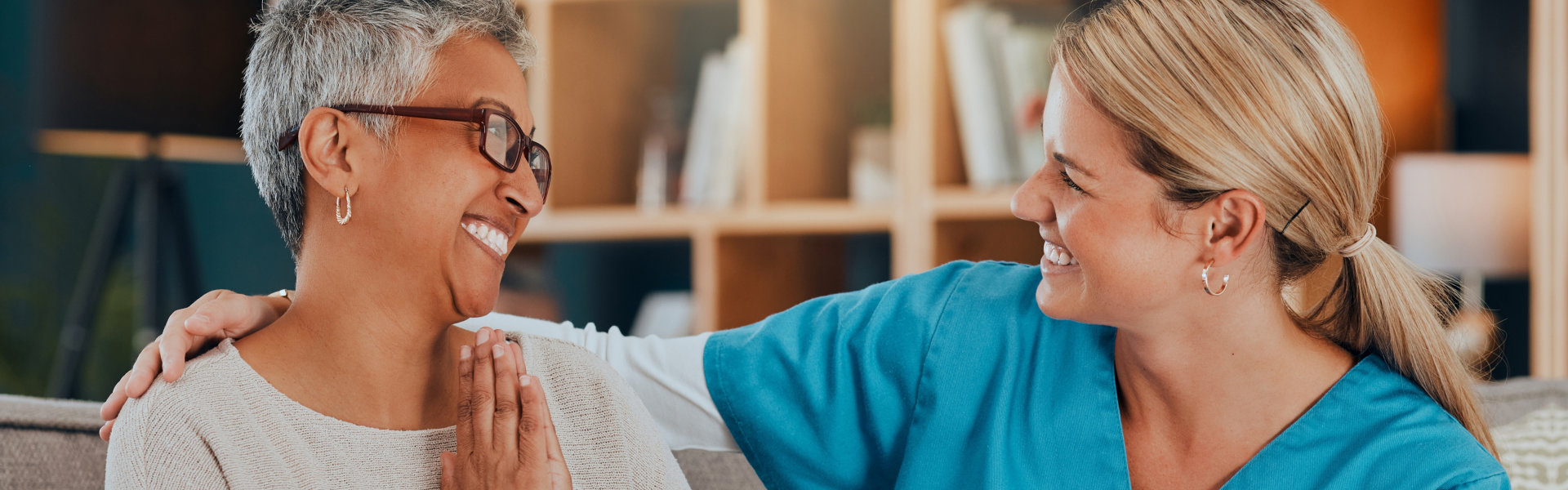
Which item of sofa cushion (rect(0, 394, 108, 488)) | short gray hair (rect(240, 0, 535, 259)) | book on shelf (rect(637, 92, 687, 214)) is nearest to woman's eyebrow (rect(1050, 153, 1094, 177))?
short gray hair (rect(240, 0, 535, 259))

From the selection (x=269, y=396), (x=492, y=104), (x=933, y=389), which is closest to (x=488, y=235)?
(x=492, y=104)

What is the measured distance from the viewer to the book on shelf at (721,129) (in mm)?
2473

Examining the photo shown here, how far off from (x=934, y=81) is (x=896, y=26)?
138 mm

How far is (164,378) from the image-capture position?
0.88 meters

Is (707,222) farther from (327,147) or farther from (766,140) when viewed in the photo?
(327,147)

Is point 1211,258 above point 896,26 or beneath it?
beneath

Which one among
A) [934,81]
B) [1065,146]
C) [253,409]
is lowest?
[253,409]

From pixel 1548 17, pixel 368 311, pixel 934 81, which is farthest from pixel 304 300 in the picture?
pixel 1548 17

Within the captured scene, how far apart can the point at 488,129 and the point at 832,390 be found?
494mm

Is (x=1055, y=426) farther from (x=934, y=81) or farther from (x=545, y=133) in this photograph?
(x=545, y=133)

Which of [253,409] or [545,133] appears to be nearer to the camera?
[253,409]

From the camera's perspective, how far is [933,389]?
4.02ft

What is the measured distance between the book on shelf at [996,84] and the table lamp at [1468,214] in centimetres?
78

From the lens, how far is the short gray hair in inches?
36.8
